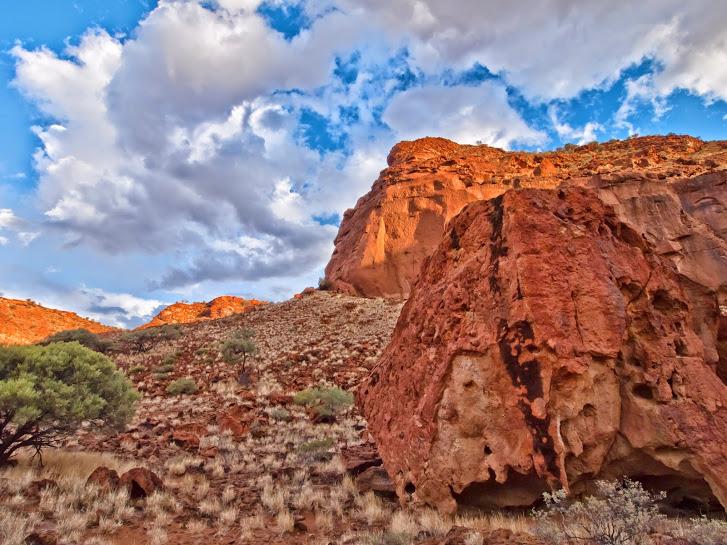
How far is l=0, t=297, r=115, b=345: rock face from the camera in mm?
46125

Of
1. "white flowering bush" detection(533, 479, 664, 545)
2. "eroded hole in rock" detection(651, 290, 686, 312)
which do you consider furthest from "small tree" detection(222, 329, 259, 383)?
"white flowering bush" detection(533, 479, 664, 545)

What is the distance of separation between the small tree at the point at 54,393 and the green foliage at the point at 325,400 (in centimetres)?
645

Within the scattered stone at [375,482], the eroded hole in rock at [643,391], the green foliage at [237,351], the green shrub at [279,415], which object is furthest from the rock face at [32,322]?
the eroded hole in rock at [643,391]

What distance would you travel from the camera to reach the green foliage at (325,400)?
1524 centimetres

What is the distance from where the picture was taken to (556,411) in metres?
5.55

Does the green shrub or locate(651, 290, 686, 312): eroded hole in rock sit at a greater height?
locate(651, 290, 686, 312): eroded hole in rock

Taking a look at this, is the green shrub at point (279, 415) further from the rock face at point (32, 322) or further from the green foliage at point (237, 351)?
the rock face at point (32, 322)

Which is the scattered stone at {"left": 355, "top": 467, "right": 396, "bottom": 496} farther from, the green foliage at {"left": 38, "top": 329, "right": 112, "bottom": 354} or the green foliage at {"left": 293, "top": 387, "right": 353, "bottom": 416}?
the green foliage at {"left": 38, "top": 329, "right": 112, "bottom": 354}

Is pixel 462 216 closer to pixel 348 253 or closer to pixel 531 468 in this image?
pixel 531 468

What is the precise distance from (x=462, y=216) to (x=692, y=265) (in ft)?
67.8

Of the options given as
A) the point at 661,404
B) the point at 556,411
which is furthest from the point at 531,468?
the point at 661,404

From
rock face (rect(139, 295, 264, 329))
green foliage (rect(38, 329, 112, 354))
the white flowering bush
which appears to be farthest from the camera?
rock face (rect(139, 295, 264, 329))

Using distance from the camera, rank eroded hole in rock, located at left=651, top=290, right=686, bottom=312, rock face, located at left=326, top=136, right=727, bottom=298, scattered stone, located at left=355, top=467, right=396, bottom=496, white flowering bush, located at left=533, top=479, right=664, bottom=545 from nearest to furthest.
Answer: white flowering bush, located at left=533, top=479, right=664, bottom=545 → eroded hole in rock, located at left=651, top=290, right=686, bottom=312 → scattered stone, located at left=355, top=467, right=396, bottom=496 → rock face, located at left=326, top=136, right=727, bottom=298

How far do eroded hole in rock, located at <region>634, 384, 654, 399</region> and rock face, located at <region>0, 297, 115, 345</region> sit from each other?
52323 millimetres
